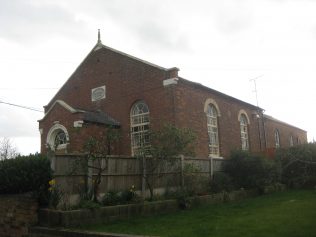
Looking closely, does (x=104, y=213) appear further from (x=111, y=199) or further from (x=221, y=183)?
(x=221, y=183)

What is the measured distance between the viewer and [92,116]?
75.0 ft

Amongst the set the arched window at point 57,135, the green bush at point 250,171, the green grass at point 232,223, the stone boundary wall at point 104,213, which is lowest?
the green grass at point 232,223

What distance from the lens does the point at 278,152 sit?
23141mm

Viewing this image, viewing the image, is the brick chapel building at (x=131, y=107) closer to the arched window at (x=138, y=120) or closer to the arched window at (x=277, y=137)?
the arched window at (x=138, y=120)

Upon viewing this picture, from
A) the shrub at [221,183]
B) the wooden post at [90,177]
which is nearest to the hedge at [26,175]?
the wooden post at [90,177]

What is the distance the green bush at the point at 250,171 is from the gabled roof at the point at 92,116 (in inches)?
270

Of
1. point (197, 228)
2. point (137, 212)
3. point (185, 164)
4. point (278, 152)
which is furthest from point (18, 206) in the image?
point (278, 152)

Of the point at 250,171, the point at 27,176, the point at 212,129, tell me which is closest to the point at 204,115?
the point at 212,129

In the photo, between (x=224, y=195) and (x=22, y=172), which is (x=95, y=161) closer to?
(x=22, y=172)

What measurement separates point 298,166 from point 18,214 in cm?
1581

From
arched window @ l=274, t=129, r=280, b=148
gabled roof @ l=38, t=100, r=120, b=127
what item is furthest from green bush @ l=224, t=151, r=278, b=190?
arched window @ l=274, t=129, r=280, b=148

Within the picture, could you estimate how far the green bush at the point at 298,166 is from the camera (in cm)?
2100

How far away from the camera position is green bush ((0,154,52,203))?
37.9 feet

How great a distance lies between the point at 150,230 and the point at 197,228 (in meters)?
1.24
